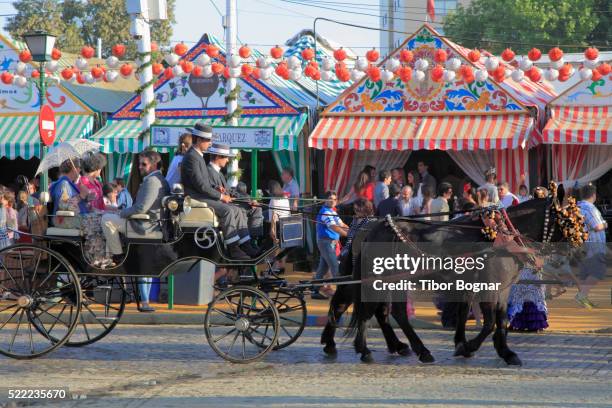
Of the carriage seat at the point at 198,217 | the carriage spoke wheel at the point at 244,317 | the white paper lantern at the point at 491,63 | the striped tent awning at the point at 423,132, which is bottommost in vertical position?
the carriage spoke wheel at the point at 244,317

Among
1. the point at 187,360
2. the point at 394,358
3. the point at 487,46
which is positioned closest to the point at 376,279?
the point at 394,358

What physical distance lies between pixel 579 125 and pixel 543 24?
124 ft

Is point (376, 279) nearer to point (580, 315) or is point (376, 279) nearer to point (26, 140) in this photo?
point (580, 315)

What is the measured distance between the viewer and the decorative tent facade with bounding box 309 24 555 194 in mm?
17562

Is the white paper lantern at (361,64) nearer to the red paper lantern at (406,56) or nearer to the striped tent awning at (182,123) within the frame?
the red paper lantern at (406,56)

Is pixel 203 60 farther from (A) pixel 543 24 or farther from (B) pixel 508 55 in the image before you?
(A) pixel 543 24

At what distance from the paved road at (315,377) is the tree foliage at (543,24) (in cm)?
4406

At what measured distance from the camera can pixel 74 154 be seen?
1007cm

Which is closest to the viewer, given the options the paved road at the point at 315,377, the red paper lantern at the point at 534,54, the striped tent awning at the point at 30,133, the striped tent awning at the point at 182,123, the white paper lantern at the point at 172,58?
the paved road at the point at 315,377

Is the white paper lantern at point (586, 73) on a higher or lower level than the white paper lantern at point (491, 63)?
lower

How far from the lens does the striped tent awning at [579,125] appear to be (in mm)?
16875

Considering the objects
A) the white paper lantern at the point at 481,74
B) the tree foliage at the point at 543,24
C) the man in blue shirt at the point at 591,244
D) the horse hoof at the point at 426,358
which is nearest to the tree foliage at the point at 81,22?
the tree foliage at the point at 543,24

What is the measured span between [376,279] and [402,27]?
77.3 m

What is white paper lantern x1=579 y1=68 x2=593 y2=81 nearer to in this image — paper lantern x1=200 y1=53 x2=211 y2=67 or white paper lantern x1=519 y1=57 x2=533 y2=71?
white paper lantern x1=519 y1=57 x2=533 y2=71
